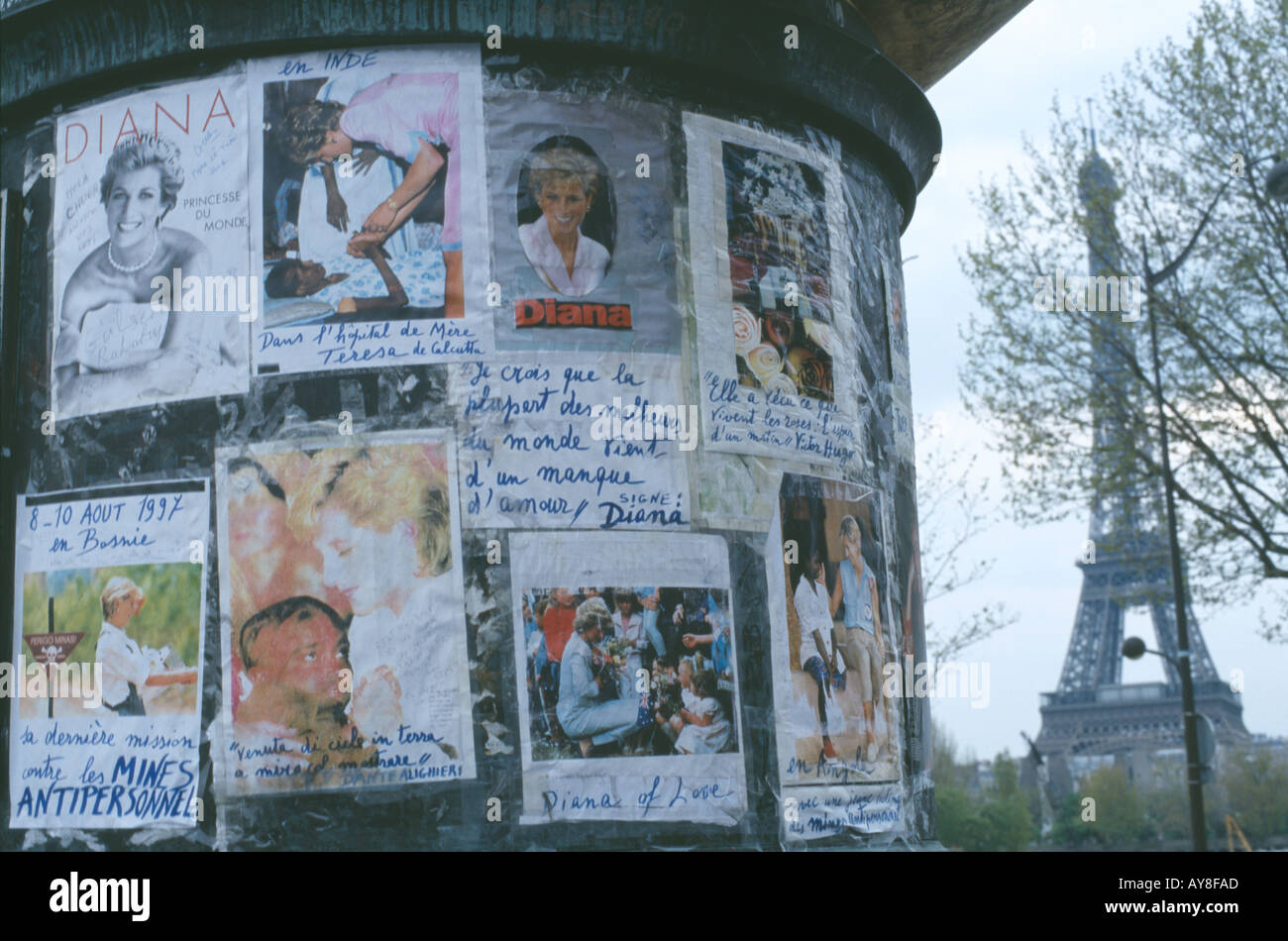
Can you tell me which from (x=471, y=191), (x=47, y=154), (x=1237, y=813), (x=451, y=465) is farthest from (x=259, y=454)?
(x=1237, y=813)

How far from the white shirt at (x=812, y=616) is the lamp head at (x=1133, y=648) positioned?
13466mm

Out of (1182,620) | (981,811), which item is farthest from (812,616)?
(981,811)

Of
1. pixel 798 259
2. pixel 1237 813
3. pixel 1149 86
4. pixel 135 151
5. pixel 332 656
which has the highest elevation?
pixel 1149 86

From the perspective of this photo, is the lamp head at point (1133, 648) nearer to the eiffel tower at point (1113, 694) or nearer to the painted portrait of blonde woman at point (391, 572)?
the eiffel tower at point (1113, 694)

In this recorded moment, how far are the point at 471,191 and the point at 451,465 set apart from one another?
1612 millimetres

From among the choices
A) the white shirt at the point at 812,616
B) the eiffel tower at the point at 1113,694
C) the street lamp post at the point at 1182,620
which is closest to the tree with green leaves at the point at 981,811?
the eiffel tower at the point at 1113,694

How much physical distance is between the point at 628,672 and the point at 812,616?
1349mm

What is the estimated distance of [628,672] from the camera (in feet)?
26.2

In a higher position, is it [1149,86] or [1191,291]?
[1149,86]

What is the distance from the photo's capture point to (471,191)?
8.28m

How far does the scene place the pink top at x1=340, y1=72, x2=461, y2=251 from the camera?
27.1 ft

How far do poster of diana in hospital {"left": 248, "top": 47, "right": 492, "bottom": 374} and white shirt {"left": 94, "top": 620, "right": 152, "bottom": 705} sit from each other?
171cm

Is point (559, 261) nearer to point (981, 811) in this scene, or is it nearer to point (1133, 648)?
point (1133, 648)
